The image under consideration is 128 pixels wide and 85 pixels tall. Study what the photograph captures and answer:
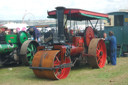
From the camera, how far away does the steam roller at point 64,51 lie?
17.0 ft

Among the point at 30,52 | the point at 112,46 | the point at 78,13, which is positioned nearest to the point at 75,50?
the point at 78,13

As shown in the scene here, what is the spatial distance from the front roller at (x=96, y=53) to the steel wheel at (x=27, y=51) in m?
2.26

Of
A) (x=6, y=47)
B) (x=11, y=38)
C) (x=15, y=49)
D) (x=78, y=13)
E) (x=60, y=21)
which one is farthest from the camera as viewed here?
(x=11, y=38)

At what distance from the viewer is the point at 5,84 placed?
5020 millimetres

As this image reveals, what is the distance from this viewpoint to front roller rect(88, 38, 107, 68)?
650 cm

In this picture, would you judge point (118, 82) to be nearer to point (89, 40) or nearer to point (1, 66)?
point (89, 40)

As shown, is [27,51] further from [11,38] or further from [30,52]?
[11,38]

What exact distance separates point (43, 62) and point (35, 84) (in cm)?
58

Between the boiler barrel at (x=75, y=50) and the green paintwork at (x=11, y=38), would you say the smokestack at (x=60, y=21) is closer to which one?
the boiler barrel at (x=75, y=50)

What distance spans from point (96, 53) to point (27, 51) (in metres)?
2.50

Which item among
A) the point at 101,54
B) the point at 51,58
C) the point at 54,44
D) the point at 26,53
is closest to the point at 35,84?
the point at 51,58

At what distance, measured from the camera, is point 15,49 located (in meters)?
7.61

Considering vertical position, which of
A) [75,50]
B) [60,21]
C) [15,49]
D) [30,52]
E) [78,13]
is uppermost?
[78,13]

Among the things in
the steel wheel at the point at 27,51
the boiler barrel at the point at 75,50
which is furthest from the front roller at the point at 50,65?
the steel wheel at the point at 27,51
